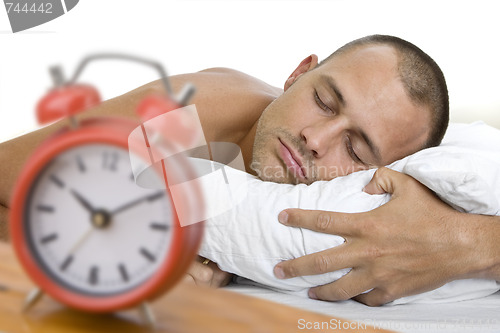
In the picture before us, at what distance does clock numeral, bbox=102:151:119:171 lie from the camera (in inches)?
17.7

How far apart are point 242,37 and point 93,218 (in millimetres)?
2388

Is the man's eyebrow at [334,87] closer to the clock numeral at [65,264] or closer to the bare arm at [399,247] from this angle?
the bare arm at [399,247]

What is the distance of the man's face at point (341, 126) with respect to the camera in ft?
4.54

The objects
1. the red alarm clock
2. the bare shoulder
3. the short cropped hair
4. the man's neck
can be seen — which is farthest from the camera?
the man's neck

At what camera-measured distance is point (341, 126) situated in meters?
1.38

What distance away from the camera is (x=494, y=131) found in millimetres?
1556

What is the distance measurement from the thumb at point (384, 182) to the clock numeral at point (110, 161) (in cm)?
80

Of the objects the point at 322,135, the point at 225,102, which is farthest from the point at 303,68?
the point at 322,135

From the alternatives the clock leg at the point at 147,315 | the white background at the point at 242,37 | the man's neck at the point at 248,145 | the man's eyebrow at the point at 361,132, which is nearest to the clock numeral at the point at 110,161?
the clock leg at the point at 147,315

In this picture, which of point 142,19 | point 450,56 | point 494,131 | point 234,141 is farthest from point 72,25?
point 494,131

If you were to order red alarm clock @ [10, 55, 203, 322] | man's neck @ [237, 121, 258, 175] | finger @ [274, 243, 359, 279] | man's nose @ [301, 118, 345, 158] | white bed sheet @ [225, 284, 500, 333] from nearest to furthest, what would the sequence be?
red alarm clock @ [10, 55, 203, 322] → white bed sheet @ [225, 284, 500, 333] → finger @ [274, 243, 359, 279] → man's nose @ [301, 118, 345, 158] → man's neck @ [237, 121, 258, 175]

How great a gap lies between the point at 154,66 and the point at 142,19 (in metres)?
2.43

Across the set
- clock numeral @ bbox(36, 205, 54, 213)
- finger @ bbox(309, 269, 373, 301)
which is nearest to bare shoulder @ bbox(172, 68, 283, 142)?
finger @ bbox(309, 269, 373, 301)

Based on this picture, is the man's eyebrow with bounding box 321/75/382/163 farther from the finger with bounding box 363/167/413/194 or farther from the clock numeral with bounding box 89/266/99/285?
the clock numeral with bounding box 89/266/99/285
